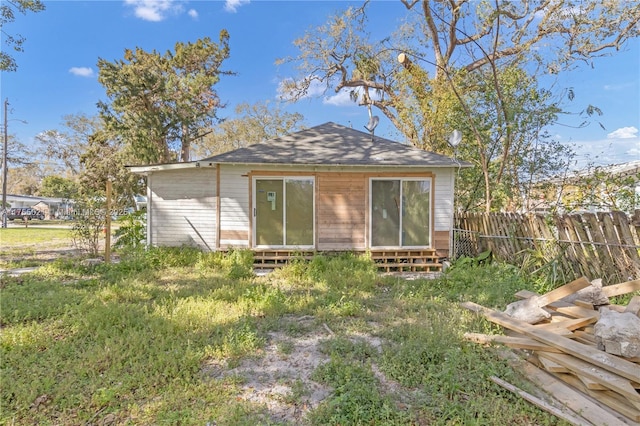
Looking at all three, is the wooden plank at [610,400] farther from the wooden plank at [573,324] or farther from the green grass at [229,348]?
the wooden plank at [573,324]

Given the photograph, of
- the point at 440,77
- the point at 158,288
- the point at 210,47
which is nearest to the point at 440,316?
the point at 158,288

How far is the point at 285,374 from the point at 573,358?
248 cm

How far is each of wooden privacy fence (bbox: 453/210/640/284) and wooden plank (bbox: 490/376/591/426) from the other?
3.04m

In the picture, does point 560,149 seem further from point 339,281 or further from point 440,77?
point 339,281

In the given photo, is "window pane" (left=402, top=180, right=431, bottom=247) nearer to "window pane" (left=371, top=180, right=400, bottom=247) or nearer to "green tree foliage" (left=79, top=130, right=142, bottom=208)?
"window pane" (left=371, top=180, right=400, bottom=247)

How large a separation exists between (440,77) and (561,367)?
34.1 feet

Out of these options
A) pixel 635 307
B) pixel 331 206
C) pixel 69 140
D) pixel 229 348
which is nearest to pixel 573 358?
pixel 635 307

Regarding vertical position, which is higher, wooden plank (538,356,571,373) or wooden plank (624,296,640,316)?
wooden plank (624,296,640,316)

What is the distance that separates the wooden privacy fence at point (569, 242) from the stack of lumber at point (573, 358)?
3.32 ft

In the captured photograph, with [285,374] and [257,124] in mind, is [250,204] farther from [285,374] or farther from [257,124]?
[257,124]

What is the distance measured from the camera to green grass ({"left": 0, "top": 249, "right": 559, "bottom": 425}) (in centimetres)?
222

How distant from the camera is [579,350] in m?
2.52

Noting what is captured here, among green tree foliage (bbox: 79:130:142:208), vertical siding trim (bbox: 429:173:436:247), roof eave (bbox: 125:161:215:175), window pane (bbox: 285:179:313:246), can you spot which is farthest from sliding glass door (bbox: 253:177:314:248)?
green tree foliage (bbox: 79:130:142:208)

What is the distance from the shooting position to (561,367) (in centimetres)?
255
